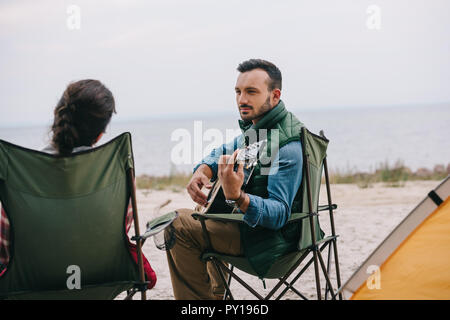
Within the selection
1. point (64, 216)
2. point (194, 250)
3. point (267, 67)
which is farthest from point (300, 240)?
point (64, 216)

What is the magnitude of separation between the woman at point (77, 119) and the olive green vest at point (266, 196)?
0.61 metres

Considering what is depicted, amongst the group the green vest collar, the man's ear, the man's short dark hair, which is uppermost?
the man's short dark hair

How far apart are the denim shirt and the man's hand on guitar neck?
0.45m

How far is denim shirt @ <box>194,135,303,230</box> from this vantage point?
238cm

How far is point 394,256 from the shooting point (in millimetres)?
2309

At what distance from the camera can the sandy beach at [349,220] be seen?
4062 mm

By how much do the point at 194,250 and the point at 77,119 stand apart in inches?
36.3

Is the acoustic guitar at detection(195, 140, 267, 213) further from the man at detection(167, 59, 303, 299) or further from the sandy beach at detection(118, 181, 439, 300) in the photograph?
the sandy beach at detection(118, 181, 439, 300)

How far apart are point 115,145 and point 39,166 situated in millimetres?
320

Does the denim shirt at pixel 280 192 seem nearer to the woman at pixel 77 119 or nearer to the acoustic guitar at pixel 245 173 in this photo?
the acoustic guitar at pixel 245 173

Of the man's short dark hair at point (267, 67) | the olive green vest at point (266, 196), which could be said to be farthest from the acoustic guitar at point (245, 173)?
the man's short dark hair at point (267, 67)

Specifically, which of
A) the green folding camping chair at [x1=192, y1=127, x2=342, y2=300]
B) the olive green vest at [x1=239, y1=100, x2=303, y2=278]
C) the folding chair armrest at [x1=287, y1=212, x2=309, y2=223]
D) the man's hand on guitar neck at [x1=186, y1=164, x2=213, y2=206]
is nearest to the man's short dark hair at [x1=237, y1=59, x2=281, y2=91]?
the olive green vest at [x1=239, y1=100, x2=303, y2=278]

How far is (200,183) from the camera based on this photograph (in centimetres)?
296

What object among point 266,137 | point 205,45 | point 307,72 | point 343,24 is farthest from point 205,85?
point 266,137
